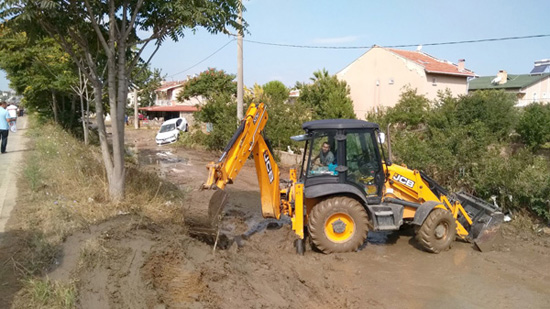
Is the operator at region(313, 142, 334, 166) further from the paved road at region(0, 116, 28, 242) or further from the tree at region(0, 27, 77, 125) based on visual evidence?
the tree at region(0, 27, 77, 125)

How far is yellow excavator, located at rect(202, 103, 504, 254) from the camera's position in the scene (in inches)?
270

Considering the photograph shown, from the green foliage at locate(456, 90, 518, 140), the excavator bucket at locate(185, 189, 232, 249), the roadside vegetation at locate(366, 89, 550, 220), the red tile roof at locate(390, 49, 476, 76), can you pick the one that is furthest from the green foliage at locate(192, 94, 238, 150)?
the excavator bucket at locate(185, 189, 232, 249)

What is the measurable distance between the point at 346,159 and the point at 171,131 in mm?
21766

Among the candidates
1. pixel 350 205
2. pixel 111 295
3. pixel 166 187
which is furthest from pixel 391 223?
pixel 166 187

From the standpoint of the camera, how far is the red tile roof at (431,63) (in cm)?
2538

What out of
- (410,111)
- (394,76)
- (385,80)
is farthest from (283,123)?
(385,80)

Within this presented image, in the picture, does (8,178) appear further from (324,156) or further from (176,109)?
(176,109)

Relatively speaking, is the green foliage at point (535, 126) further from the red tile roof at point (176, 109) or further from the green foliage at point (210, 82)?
the red tile roof at point (176, 109)

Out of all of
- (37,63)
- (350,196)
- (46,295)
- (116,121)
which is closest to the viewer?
(46,295)

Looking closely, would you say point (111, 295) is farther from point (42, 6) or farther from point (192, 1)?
point (192, 1)

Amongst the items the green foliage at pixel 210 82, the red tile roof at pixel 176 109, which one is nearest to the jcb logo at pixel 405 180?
the green foliage at pixel 210 82

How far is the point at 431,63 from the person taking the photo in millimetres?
27188

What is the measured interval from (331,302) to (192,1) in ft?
17.0

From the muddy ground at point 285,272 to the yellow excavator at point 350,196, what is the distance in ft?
1.17
